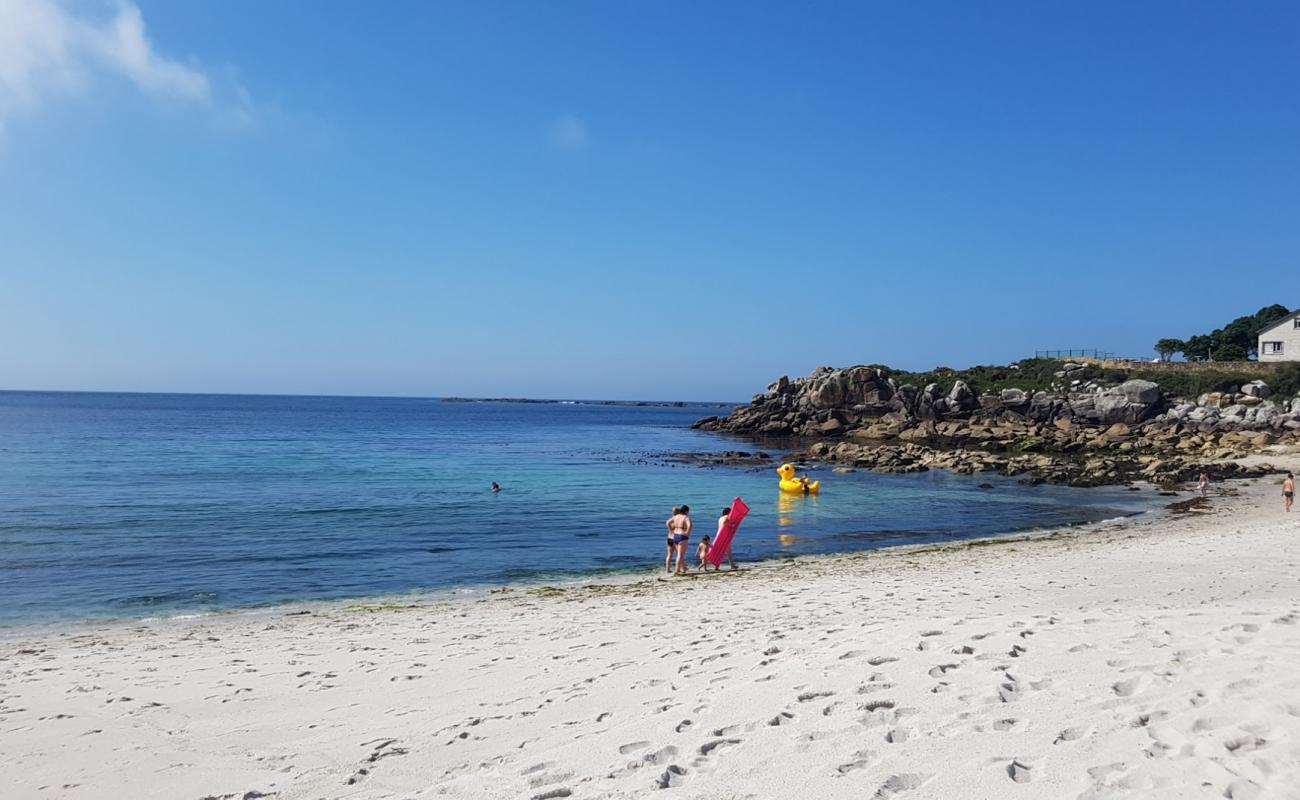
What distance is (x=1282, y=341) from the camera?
67.9 m

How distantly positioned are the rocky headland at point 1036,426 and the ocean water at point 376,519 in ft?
18.0

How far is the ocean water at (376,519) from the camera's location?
17.5 m

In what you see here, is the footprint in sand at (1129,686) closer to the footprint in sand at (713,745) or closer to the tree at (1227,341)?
the footprint in sand at (713,745)

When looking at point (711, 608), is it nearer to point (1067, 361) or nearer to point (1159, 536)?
point (1159, 536)

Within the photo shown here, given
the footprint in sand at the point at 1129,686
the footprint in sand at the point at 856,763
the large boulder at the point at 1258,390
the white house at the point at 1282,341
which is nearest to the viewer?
the footprint in sand at the point at 856,763

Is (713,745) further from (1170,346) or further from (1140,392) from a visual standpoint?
(1170,346)

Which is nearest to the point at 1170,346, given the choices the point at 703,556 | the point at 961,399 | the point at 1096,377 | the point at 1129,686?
the point at 1096,377

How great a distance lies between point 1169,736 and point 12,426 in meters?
100

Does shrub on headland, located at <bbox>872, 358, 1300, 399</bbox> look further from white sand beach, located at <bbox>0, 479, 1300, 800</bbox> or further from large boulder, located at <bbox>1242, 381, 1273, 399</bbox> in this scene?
white sand beach, located at <bbox>0, 479, 1300, 800</bbox>

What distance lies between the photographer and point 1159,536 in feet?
71.9

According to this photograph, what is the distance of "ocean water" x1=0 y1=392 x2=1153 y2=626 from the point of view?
17.5 meters

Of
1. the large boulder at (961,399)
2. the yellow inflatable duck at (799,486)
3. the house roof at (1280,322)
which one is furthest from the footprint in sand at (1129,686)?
the house roof at (1280,322)

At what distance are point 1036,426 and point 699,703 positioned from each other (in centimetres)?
5930

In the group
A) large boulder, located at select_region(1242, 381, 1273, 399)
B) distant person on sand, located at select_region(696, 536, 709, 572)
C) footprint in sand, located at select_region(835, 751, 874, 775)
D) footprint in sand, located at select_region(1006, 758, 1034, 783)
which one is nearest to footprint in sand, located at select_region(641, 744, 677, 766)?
footprint in sand, located at select_region(835, 751, 874, 775)
